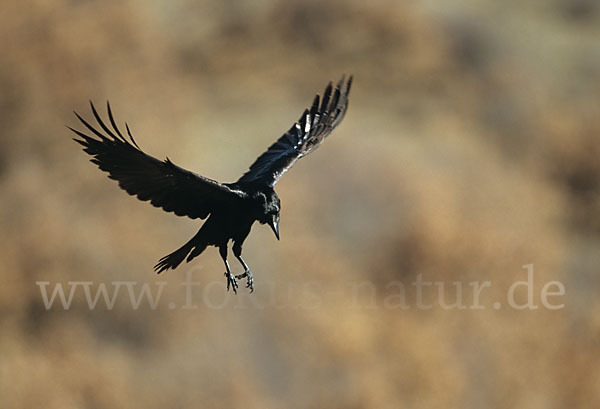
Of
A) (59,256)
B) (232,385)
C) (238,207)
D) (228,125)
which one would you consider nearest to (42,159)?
(59,256)

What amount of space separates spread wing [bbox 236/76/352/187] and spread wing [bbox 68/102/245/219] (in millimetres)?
2055

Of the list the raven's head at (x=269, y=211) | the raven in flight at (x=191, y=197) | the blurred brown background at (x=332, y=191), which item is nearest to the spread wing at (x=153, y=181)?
the raven in flight at (x=191, y=197)

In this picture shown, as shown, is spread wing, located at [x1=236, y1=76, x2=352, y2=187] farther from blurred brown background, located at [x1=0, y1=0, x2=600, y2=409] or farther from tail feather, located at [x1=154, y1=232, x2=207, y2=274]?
blurred brown background, located at [x1=0, y1=0, x2=600, y2=409]

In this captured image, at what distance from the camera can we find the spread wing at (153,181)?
8938 mm

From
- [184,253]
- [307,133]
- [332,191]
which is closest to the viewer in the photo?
[184,253]

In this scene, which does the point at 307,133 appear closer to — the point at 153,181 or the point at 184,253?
the point at 153,181

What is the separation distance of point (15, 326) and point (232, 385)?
679 cm

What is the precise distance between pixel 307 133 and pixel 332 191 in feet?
53.5

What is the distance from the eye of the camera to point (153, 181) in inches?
365

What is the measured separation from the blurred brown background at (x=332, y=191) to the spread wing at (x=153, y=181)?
1808 centimetres

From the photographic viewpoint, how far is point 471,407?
29.9 m

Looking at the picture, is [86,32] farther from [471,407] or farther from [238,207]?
[238,207]

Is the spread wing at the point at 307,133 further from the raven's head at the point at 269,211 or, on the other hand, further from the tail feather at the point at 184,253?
the tail feather at the point at 184,253

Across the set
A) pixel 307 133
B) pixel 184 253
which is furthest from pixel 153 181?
pixel 307 133
